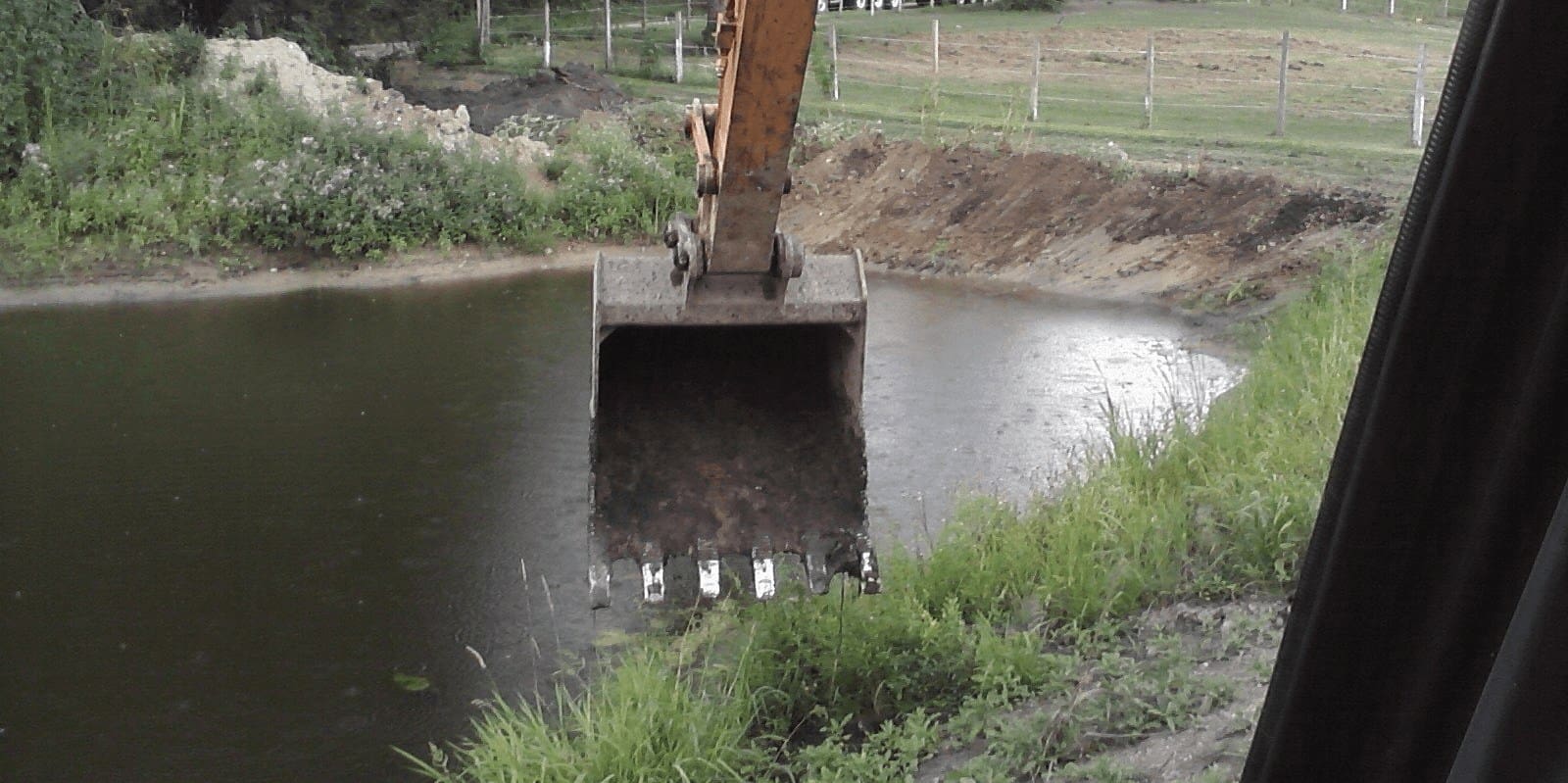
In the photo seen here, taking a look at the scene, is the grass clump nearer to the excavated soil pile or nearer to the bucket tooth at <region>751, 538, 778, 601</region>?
the bucket tooth at <region>751, 538, 778, 601</region>

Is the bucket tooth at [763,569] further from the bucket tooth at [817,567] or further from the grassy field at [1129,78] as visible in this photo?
the grassy field at [1129,78]

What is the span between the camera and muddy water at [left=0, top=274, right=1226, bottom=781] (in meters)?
4.71

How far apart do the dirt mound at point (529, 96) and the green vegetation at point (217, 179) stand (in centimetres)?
248

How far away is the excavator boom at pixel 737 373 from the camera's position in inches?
155

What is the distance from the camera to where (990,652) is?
418 cm

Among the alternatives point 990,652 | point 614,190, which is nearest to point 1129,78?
point 614,190

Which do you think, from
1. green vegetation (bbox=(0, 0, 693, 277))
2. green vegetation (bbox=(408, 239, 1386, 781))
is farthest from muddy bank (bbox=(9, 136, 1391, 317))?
green vegetation (bbox=(408, 239, 1386, 781))

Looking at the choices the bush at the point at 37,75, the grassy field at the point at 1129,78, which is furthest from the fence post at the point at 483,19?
the bush at the point at 37,75

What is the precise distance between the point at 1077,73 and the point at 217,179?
40.5 feet

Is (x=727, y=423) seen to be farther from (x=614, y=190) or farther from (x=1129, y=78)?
(x=1129, y=78)

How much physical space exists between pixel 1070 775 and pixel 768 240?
65.2 inches

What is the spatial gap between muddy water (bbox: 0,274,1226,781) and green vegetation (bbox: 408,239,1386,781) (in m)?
0.62

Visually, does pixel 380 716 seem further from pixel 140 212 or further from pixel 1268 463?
pixel 140 212

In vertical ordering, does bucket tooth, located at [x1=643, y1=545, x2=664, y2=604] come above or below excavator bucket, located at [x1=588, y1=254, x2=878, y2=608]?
below
